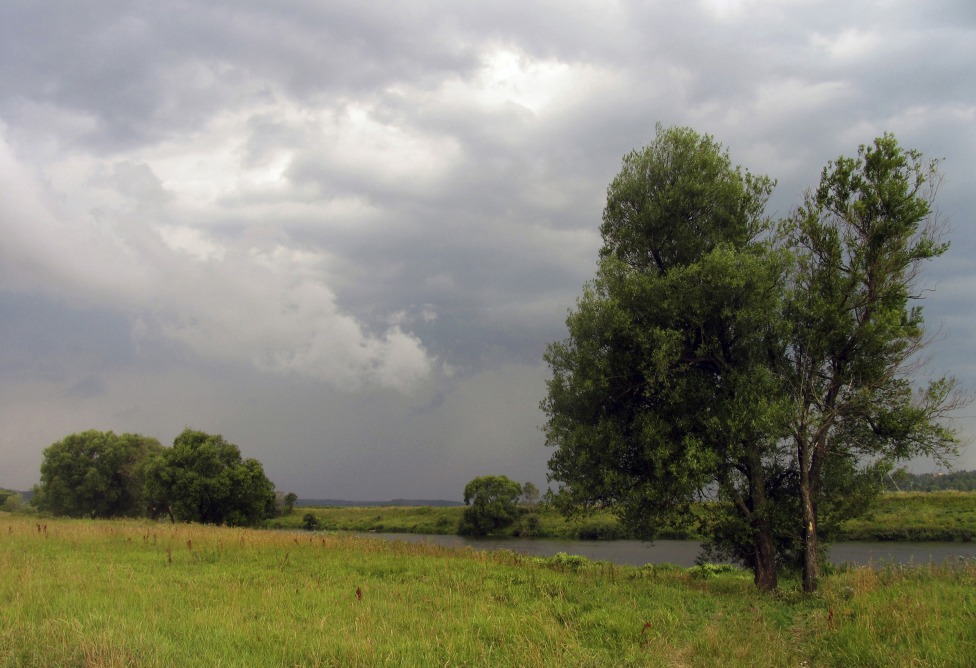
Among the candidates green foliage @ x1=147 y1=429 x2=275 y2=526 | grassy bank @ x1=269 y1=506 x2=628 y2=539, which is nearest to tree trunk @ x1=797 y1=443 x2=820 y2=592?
grassy bank @ x1=269 y1=506 x2=628 y2=539

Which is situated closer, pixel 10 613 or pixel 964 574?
pixel 10 613

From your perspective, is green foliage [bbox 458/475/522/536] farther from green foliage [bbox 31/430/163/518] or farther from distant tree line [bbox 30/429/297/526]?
green foliage [bbox 31/430/163/518]

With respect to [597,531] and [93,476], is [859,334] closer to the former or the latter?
[597,531]

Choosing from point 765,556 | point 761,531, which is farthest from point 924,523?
point 761,531

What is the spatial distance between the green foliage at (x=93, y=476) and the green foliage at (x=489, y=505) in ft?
110

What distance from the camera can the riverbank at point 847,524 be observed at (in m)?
46.5

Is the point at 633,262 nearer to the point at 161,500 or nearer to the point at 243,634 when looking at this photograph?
the point at 243,634

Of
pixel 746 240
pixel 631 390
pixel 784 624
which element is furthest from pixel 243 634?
pixel 746 240

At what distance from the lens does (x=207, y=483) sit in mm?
45938

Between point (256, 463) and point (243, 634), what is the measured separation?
154ft

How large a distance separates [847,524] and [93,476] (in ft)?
220

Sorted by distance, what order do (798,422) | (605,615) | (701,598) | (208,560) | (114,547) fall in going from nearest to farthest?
(605,615) → (701,598) → (798,422) → (208,560) → (114,547)

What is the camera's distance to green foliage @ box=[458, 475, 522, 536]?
6225cm

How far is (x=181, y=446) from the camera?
48.0m
